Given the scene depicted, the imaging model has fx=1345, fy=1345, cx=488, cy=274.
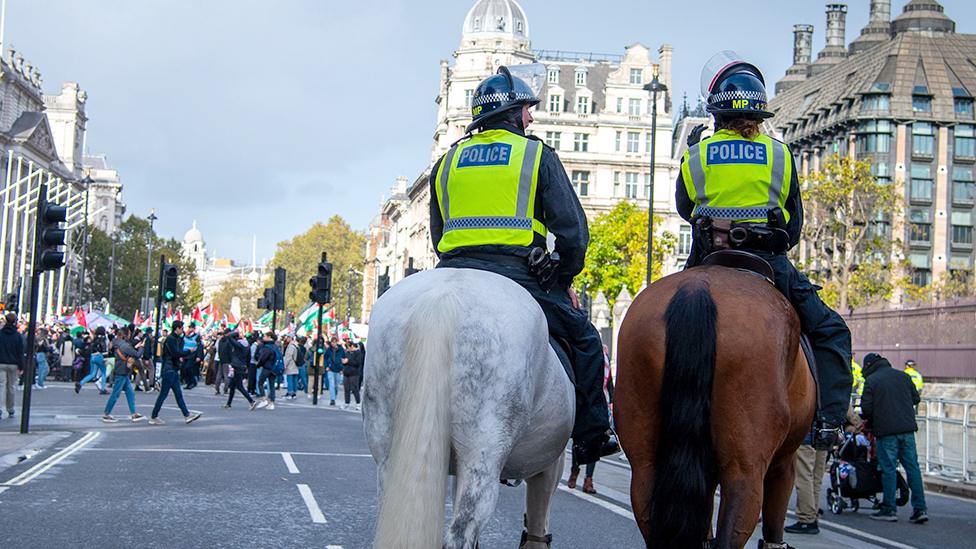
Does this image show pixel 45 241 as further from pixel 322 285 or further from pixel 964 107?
pixel 964 107

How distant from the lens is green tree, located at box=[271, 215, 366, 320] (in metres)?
153

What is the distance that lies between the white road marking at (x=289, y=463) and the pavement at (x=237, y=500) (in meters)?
0.03

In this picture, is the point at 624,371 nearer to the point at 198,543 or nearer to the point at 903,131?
the point at 198,543

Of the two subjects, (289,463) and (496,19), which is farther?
(496,19)

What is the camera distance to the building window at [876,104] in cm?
9144

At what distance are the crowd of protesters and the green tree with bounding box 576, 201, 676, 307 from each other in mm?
23244

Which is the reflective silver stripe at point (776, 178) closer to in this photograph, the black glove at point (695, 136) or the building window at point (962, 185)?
the black glove at point (695, 136)

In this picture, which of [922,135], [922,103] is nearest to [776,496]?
[922,135]

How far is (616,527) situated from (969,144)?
8813 centimetres

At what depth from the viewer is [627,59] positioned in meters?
94.4

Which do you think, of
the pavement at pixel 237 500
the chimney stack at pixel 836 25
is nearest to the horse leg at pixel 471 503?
the pavement at pixel 237 500

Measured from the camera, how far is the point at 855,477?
51.5 ft

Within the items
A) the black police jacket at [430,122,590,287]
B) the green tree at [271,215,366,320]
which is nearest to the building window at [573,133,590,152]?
the green tree at [271,215,366,320]

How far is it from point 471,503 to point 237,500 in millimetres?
7466
